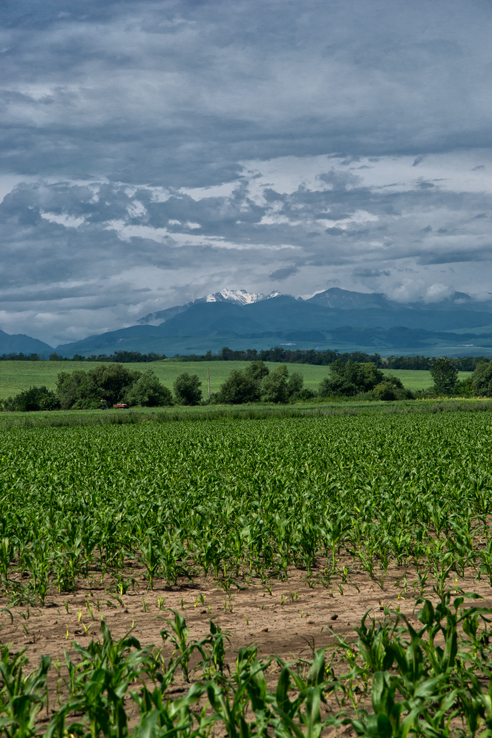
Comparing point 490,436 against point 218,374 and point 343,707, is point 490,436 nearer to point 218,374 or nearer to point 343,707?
point 343,707

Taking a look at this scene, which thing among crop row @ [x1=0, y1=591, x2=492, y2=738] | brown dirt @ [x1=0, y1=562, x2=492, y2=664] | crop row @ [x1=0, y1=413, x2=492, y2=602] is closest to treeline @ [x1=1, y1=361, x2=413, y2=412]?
crop row @ [x1=0, y1=413, x2=492, y2=602]

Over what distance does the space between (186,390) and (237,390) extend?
36.2 feet

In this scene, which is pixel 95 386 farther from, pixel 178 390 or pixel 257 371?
pixel 257 371

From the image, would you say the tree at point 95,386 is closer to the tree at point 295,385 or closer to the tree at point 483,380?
the tree at point 295,385

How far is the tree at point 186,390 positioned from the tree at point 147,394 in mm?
2668

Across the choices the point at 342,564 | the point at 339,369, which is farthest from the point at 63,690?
the point at 339,369

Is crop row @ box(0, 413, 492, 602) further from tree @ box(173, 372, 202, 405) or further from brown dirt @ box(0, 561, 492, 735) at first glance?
tree @ box(173, 372, 202, 405)

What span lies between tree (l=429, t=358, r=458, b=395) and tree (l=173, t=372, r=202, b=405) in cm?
6894

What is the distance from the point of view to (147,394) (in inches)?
4419

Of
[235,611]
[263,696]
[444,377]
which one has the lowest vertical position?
[444,377]

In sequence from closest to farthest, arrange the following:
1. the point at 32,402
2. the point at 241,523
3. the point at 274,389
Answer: the point at 241,523, the point at 32,402, the point at 274,389

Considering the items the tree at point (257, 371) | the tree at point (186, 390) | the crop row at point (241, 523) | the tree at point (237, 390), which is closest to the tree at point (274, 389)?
the tree at point (237, 390)

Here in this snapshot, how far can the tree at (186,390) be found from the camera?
115312mm

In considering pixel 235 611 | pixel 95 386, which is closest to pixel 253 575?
pixel 235 611
